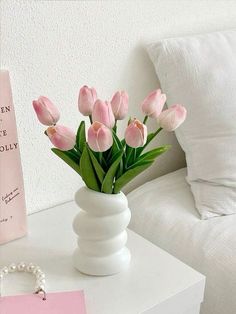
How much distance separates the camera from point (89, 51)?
3.14ft

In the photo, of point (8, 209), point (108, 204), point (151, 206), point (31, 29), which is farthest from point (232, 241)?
point (31, 29)

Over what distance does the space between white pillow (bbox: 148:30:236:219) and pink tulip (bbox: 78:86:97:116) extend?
1.16 feet

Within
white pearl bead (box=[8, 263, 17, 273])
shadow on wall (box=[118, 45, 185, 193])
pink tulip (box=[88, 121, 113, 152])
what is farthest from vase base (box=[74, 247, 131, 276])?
shadow on wall (box=[118, 45, 185, 193])

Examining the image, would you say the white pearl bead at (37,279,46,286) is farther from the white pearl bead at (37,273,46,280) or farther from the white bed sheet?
the white bed sheet

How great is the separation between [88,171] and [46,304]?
207mm

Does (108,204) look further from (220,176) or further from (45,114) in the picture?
(220,176)

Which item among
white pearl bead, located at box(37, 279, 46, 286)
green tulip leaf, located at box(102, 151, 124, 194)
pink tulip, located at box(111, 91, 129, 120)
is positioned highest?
pink tulip, located at box(111, 91, 129, 120)

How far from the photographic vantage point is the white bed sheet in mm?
890

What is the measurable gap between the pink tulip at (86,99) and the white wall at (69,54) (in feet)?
0.69

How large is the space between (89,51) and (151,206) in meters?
0.36

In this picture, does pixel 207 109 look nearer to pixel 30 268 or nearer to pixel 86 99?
pixel 86 99

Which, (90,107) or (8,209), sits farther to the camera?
(8,209)

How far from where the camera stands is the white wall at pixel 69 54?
87 centimetres

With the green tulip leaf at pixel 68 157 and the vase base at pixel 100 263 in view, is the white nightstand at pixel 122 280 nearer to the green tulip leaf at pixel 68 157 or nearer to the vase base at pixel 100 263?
the vase base at pixel 100 263
